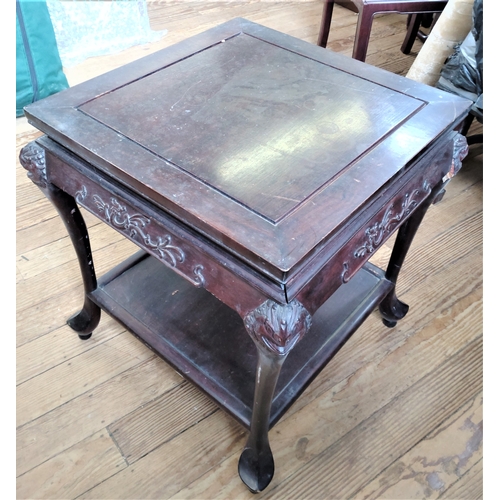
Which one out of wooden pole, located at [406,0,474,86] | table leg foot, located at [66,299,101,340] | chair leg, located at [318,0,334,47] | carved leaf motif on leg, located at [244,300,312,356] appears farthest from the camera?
chair leg, located at [318,0,334,47]

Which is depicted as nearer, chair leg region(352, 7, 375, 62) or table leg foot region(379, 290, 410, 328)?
table leg foot region(379, 290, 410, 328)

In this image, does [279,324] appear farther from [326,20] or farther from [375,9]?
[326,20]

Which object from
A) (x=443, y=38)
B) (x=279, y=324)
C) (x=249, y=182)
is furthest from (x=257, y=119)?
(x=443, y=38)

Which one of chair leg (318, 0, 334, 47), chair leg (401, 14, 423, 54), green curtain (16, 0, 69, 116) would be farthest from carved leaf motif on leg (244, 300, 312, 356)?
chair leg (401, 14, 423, 54)

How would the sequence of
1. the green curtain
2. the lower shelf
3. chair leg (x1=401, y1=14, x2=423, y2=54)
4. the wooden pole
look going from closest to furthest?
1. the lower shelf
2. the wooden pole
3. the green curtain
4. chair leg (x1=401, y1=14, x2=423, y2=54)

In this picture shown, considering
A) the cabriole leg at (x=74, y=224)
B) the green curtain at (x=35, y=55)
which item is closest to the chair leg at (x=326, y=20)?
the green curtain at (x=35, y=55)

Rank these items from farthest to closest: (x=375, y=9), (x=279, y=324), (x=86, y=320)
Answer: (x=375, y=9) → (x=86, y=320) → (x=279, y=324)

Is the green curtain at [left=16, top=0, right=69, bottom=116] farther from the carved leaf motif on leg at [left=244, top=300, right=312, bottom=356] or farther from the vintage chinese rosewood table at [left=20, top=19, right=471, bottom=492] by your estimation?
the carved leaf motif on leg at [left=244, top=300, right=312, bottom=356]

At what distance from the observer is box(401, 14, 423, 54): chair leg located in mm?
2220

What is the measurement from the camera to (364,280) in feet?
3.78

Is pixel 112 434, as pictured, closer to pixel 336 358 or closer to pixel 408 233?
pixel 336 358

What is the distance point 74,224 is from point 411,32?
6.43 feet

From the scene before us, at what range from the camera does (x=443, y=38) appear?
165cm

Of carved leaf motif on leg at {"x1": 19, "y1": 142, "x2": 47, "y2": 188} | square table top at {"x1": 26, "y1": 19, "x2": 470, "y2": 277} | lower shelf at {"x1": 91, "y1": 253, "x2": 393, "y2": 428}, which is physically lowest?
lower shelf at {"x1": 91, "y1": 253, "x2": 393, "y2": 428}
